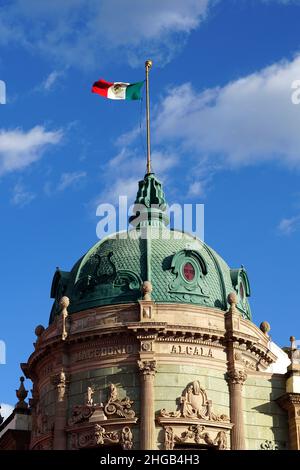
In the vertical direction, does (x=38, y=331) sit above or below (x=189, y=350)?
above

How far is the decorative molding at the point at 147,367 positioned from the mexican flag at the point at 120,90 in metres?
17.2

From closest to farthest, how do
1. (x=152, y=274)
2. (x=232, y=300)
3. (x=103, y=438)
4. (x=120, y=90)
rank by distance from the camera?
(x=103, y=438) < (x=232, y=300) < (x=152, y=274) < (x=120, y=90)

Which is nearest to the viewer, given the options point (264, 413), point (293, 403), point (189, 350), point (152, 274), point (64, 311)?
point (189, 350)

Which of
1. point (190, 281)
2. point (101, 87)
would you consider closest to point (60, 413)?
point (190, 281)

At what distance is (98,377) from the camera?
50688 mm

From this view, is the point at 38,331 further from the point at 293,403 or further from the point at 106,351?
the point at 293,403

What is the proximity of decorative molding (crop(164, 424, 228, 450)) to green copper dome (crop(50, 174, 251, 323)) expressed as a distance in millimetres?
6784

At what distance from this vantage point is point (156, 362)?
164 feet

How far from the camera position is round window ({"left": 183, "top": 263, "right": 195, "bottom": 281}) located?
53.1 meters

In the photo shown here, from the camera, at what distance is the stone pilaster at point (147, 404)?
158 ft

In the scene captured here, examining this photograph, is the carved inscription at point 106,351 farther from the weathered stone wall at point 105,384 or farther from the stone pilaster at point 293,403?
the stone pilaster at point 293,403

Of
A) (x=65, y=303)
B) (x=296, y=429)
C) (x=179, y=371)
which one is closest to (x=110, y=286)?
(x=65, y=303)

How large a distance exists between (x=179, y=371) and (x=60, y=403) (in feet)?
20.9

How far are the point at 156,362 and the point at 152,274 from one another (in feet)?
16.8
